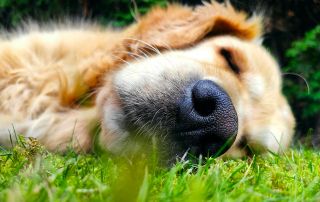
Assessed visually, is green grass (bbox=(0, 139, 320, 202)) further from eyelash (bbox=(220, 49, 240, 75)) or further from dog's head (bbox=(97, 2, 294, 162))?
eyelash (bbox=(220, 49, 240, 75))

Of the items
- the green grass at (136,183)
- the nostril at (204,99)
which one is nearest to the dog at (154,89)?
the nostril at (204,99)

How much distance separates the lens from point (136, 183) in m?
0.57

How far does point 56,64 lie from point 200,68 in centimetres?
115

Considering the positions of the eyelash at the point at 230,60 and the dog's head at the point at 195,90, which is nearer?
the dog's head at the point at 195,90

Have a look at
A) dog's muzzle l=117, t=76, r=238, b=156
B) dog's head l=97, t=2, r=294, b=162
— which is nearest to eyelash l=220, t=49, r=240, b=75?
dog's head l=97, t=2, r=294, b=162

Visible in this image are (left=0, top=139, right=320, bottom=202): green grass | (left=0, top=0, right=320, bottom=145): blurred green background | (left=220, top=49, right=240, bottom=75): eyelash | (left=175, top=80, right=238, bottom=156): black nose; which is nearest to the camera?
(left=0, top=139, right=320, bottom=202): green grass

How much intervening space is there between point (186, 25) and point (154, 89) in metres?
0.90

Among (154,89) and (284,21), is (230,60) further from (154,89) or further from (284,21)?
(284,21)

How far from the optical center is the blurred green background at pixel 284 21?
4.05 metres

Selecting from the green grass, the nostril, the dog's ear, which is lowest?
the green grass

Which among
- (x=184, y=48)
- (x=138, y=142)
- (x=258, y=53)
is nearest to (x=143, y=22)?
(x=184, y=48)

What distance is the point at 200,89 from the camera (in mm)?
1319

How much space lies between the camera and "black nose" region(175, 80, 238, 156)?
1.27 metres

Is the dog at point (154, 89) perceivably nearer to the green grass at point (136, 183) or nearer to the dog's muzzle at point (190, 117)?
the dog's muzzle at point (190, 117)
